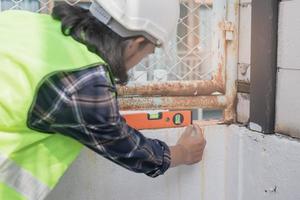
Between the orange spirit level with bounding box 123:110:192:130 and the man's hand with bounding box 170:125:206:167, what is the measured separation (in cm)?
8

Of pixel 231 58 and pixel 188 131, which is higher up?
pixel 231 58

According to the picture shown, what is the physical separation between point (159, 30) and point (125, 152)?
0.38 m

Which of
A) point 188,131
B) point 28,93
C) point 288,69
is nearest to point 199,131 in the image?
point 188,131

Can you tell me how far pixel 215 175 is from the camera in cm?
221

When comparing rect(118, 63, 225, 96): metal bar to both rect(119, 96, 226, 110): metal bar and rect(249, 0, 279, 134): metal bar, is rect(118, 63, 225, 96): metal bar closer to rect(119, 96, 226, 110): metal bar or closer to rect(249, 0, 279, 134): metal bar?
rect(119, 96, 226, 110): metal bar

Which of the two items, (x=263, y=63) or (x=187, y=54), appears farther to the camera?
(x=187, y=54)

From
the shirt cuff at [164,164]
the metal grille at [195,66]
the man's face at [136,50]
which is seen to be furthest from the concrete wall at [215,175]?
the man's face at [136,50]

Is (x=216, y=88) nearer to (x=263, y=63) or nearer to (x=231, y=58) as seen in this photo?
(x=231, y=58)

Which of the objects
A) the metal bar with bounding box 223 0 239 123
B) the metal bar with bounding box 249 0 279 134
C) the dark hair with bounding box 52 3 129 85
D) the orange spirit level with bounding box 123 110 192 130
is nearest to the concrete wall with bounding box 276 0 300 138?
the metal bar with bounding box 249 0 279 134

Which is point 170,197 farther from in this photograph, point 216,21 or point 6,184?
point 6,184

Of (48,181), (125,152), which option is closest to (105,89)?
(125,152)

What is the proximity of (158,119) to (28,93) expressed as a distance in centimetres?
90

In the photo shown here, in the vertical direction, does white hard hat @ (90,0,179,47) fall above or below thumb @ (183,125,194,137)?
above

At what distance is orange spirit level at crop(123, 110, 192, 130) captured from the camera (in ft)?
6.65
